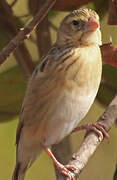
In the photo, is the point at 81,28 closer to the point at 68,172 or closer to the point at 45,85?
the point at 45,85

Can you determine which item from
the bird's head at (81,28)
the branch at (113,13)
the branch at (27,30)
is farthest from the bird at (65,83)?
the branch at (27,30)

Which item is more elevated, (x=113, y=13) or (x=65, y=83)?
(x=113, y=13)

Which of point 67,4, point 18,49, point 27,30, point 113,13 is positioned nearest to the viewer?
point 27,30

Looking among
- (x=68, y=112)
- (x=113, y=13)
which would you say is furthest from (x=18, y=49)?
(x=113, y=13)

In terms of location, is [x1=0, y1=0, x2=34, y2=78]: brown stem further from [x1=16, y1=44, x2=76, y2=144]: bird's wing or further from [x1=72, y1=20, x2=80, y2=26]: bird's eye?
[x1=72, y1=20, x2=80, y2=26]: bird's eye

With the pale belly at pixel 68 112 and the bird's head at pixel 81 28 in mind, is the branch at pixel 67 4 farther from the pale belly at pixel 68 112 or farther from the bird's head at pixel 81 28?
the pale belly at pixel 68 112

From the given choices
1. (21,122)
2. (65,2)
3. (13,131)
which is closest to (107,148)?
(13,131)

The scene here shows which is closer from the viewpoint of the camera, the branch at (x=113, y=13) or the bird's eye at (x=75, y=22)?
the branch at (x=113, y=13)

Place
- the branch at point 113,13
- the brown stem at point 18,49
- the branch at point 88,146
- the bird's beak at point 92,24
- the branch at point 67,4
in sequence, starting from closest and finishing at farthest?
the branch at point 88,146
the branch at point 113,13
the bird's beak at point 92,24
the branch at point 67,4
the brown stem at point 18,49

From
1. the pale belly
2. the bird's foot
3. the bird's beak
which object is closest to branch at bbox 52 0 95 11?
the bird's beak
